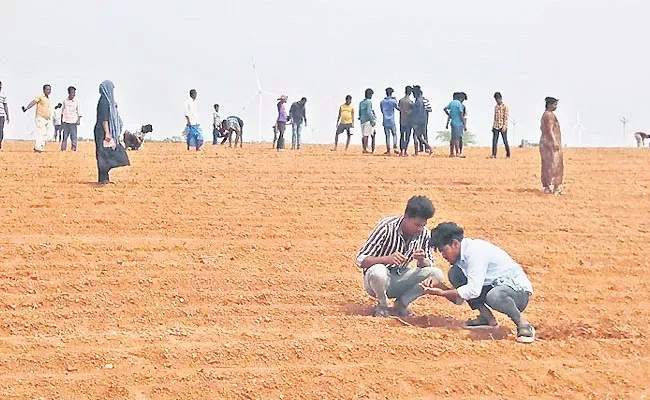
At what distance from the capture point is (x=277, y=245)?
1070 centimetres

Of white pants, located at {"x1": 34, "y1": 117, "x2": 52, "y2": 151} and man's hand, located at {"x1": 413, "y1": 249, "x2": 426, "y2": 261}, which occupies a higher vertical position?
white pants, located at {"x1": 34, "y1": 117, "x2": 52, "y2": 151}

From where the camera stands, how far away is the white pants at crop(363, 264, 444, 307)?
7707 millimetres

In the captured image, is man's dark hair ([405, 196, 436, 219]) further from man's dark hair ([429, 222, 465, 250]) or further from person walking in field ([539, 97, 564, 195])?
person walking in field ([539, 97, 564, 195])

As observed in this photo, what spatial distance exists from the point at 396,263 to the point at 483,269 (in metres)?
0.73

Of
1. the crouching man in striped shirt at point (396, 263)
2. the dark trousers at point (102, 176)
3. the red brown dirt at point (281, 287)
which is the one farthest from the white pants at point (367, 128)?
the crouching man in striped shirt at point (396, 263)

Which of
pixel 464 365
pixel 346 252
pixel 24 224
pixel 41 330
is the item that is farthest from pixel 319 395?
pixel 24 224

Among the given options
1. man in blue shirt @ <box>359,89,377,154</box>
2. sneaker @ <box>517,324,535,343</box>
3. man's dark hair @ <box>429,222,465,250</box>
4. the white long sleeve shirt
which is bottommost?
sneaker @ <box>517,324,535,343</box>

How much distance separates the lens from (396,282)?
25.7ft

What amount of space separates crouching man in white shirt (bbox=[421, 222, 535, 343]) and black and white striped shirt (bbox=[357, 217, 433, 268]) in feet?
1.05

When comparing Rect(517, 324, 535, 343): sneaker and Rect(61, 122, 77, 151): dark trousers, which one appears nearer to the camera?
Rect(517, 324, 535, 343): sneaker

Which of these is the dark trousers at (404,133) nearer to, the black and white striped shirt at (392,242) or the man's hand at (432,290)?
the black and white striped shirt at (392,242)

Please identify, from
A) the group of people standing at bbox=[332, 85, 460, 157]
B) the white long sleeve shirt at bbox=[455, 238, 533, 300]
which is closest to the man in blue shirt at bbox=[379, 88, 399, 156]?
the group of people standing at bbox=[332, 85, 460, 157]

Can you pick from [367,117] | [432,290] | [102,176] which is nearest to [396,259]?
[432,290]

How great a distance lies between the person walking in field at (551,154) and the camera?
14.6 meters
